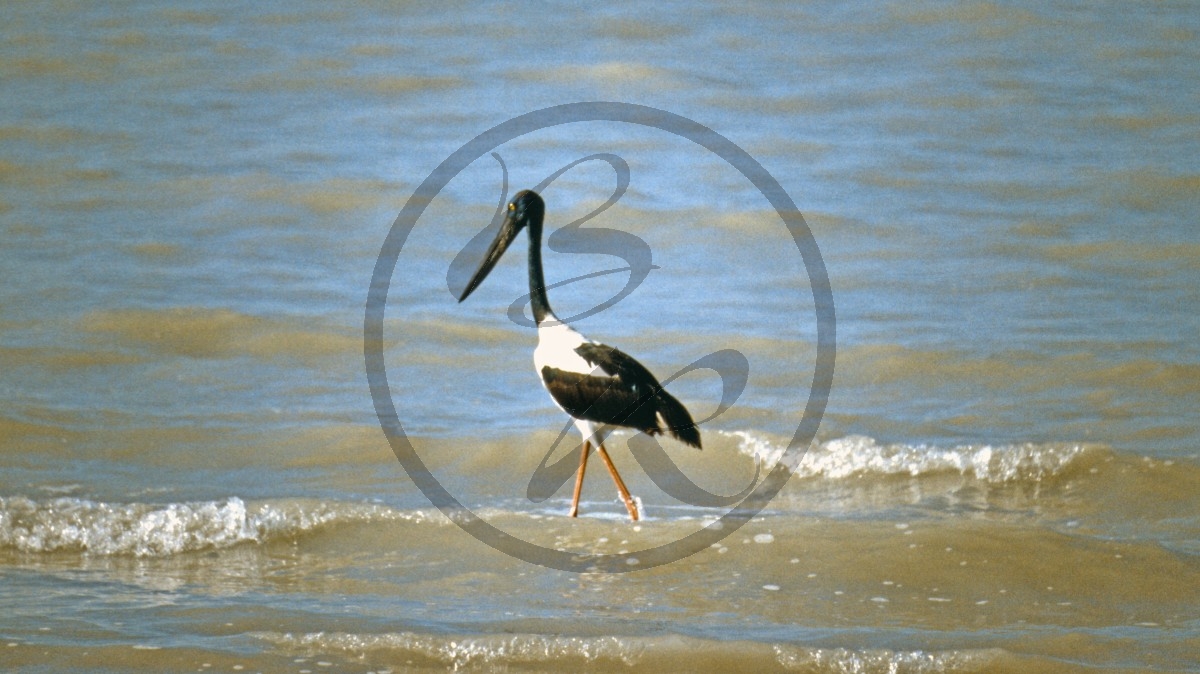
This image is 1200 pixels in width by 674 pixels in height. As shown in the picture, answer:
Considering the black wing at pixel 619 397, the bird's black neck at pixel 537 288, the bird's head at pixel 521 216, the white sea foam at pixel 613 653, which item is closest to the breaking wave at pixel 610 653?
the white sea foam at pixel 613 653

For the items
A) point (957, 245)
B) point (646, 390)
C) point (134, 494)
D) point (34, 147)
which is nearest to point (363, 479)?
point (134, 494)

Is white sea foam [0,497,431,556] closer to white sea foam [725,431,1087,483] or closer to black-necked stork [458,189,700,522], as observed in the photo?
black-necked stork [458,189,700,522]

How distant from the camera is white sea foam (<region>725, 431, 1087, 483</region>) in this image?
749 cm

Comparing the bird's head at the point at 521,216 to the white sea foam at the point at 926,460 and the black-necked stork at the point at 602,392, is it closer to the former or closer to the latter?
the black-necked stork at the point at 602,392

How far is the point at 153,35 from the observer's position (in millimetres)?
16750

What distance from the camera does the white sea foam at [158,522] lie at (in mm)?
6395

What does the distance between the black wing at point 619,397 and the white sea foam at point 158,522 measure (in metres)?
0.91

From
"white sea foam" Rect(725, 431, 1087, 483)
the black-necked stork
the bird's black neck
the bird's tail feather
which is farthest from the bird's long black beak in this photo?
"white sea foam" Rect(725, 431, 1087, 483)

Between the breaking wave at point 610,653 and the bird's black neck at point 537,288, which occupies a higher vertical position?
the bird's black neck at point 537,288

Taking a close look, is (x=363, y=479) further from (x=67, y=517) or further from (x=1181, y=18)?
(x=1181, y=18)

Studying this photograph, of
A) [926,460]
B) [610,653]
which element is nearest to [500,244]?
[926,460]

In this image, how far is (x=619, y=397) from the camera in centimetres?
674

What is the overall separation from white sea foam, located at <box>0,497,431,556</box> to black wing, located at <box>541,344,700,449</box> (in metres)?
0.91

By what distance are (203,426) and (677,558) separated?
3236 millimetres
